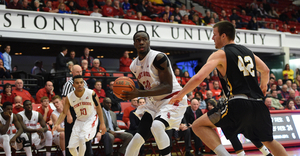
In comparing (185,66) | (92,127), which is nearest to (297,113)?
(92,127)

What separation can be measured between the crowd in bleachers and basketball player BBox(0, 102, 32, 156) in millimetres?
5844

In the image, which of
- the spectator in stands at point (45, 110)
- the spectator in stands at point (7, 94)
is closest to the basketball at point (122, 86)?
the spectator in stands at point (45, 110)

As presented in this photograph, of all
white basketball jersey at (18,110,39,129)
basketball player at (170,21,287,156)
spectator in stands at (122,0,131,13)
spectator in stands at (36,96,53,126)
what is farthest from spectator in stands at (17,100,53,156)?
spectator in stands at (122,0,131,13)

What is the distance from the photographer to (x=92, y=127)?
5.55 metres

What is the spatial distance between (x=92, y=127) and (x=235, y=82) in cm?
312

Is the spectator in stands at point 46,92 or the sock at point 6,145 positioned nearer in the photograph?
the sock at point 6,145

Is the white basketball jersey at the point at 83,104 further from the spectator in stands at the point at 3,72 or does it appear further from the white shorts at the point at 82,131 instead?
the spectator in stands at the point at 3,72

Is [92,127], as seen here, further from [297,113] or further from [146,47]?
[297,113]

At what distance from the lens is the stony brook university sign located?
37.1ft

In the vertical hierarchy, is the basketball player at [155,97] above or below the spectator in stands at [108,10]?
below

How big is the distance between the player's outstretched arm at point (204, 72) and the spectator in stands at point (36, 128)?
15.6 feet

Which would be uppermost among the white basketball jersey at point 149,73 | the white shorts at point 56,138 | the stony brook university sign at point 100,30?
the stony brook university sign at point 100,30

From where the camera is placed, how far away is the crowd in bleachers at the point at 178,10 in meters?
12.6

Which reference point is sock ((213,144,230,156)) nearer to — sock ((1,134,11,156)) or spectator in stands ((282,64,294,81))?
sock ((1,134,11,156))
